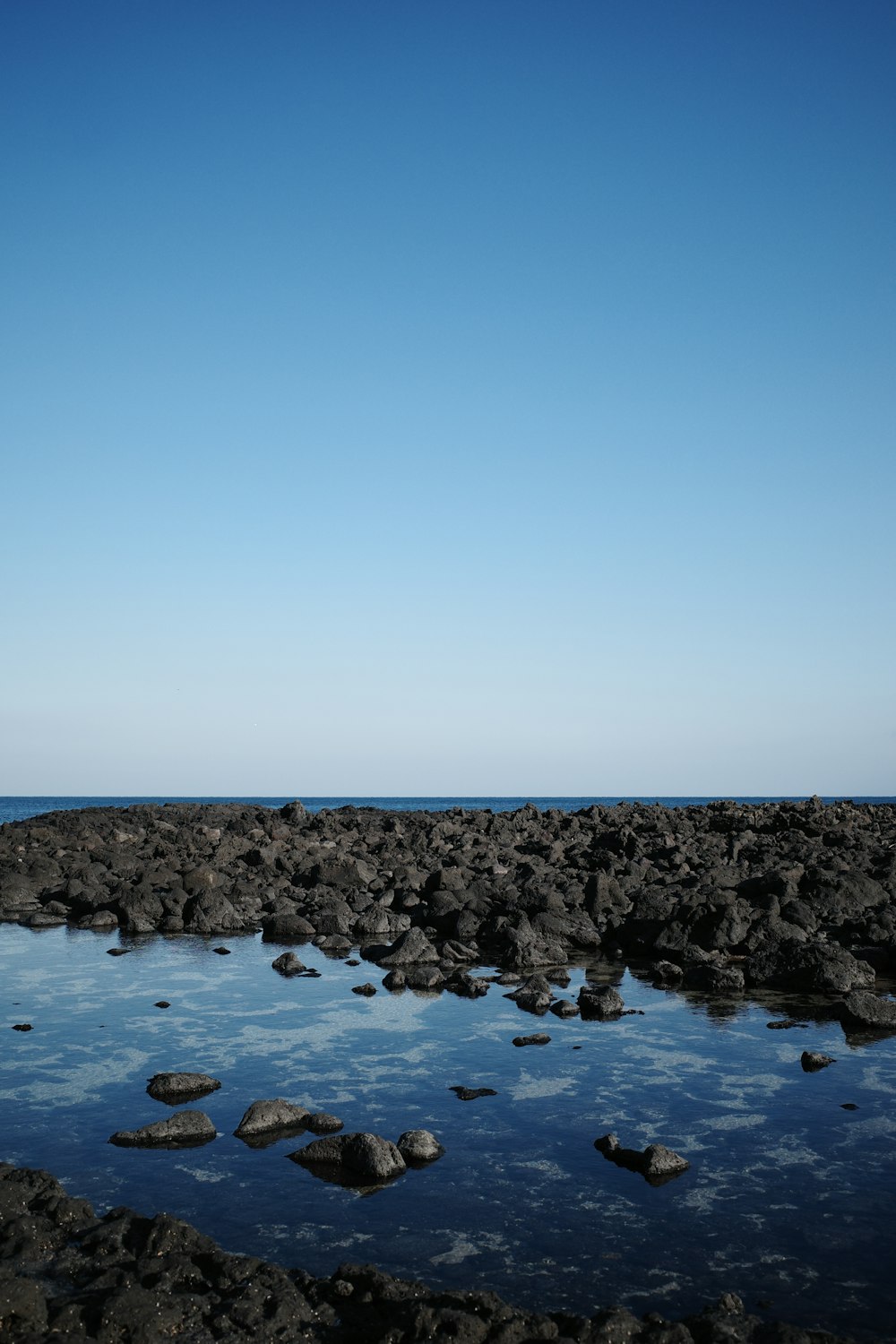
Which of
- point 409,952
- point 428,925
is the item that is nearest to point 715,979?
point 409,952

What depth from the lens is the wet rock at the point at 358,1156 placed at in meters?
10.6

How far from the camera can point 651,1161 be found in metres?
10.7

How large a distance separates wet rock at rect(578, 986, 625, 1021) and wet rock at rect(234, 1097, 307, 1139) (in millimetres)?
6993

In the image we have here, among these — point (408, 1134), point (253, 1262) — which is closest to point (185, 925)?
point (408, 1134)

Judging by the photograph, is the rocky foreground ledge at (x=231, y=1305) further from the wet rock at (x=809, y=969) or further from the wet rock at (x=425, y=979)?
the wet rock at (x=809, y=969)

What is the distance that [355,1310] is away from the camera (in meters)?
7.54

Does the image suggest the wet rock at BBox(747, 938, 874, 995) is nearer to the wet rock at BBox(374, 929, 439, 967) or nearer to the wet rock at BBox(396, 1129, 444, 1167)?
the wet rock at BBox(374, 929, 439, 967)

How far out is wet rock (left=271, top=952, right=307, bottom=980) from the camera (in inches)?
853

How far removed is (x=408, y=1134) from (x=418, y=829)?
3571cm

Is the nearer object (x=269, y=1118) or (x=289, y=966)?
(x=269, y=1118)

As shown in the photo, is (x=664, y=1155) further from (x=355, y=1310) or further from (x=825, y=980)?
(x=825, y=980)

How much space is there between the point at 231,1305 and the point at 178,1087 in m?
6.34

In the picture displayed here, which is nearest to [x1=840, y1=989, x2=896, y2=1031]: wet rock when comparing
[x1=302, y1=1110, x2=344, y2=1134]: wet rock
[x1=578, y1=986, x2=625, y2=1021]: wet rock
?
[x1=578, y1=986, x2=625, y2=1021]: wet rock

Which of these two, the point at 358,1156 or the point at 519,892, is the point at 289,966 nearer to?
the point at 519,892
